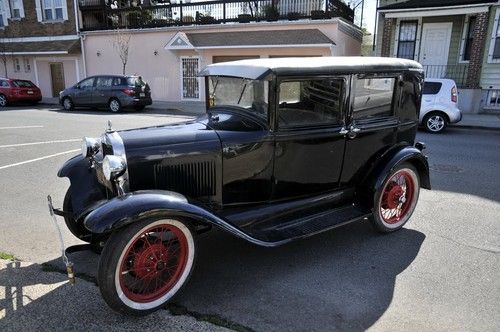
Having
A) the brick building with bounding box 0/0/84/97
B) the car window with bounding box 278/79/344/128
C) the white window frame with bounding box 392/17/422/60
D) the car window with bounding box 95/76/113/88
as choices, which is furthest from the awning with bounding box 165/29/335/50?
the car window with bounding box 278/79/344/128

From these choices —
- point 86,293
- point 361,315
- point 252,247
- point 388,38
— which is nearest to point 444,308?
point 361,315

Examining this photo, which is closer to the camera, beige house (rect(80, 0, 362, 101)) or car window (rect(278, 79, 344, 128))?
car window (rect(278, 79, 344, 128))

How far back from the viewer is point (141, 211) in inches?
111

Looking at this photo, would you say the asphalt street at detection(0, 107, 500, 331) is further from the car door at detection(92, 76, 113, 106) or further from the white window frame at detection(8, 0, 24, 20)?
the white window frame at detection(8, 0, 24, 20)

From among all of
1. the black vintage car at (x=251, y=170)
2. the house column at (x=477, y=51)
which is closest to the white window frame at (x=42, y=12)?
the house column at (x=477, y=51)

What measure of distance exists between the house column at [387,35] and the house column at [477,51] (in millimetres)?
3269

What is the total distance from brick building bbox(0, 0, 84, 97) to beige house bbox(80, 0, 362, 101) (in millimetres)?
1038

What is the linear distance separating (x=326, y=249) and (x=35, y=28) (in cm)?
2695

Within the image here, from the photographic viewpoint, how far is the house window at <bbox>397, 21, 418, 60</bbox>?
58.6 feet

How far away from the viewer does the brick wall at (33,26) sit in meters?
23.8

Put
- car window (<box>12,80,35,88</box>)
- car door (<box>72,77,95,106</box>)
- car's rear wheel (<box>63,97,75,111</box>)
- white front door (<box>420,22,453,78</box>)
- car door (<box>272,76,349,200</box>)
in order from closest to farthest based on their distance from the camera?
car door (<box>272,76,349,200</box>) → white front door (<box>420,22,453,78</box>) → car door (<box>72,77,95,106</box>) → car's rear wheel (<box>63,97,75,111</box>) → car window (<box>12,80,35,88</box>)

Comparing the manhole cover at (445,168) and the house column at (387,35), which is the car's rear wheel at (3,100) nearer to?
the house column at (387,35)

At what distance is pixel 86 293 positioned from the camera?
10.6ft

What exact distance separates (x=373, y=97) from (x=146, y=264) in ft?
9.30
